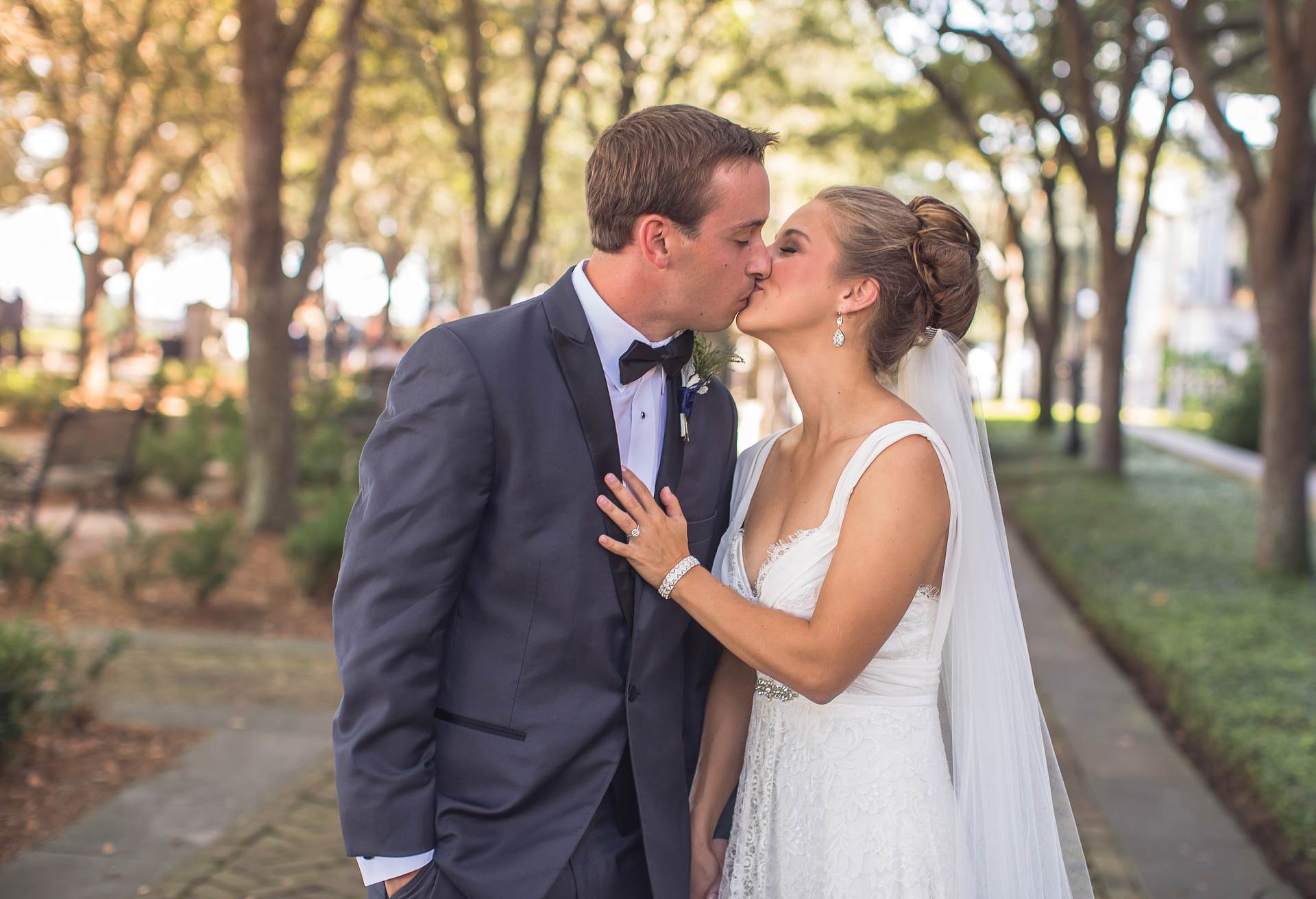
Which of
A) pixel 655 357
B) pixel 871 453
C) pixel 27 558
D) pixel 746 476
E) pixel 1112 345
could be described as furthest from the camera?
pixel 1112 345

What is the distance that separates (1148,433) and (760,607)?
69.4 feet

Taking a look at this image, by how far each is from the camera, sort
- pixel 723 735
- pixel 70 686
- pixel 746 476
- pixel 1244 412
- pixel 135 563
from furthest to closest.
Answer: pixel 1244 412, pixel 135 563, pixel 70 686, pixel 746 476, pixel 723 735

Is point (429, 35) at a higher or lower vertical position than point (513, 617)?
higher

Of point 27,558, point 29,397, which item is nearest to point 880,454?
point 27,558

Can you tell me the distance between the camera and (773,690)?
289 centimetres

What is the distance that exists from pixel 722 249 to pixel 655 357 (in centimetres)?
26

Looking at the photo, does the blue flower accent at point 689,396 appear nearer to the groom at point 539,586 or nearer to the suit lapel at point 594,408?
the groom at point 539,586

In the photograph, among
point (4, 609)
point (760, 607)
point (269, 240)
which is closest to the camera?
point (760, 607)

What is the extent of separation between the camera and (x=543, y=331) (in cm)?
249

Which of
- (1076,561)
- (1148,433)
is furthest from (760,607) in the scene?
(1148,433)

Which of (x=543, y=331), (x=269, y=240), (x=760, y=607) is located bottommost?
(x=760, y=607)

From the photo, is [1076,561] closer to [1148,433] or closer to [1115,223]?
[1115,223]

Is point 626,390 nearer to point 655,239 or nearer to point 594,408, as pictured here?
point 594,408

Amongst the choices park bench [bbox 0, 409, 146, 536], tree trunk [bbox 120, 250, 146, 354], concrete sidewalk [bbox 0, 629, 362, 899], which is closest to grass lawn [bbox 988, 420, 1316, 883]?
concrete sidewalk [bbox 0, 629, 362, 899]
